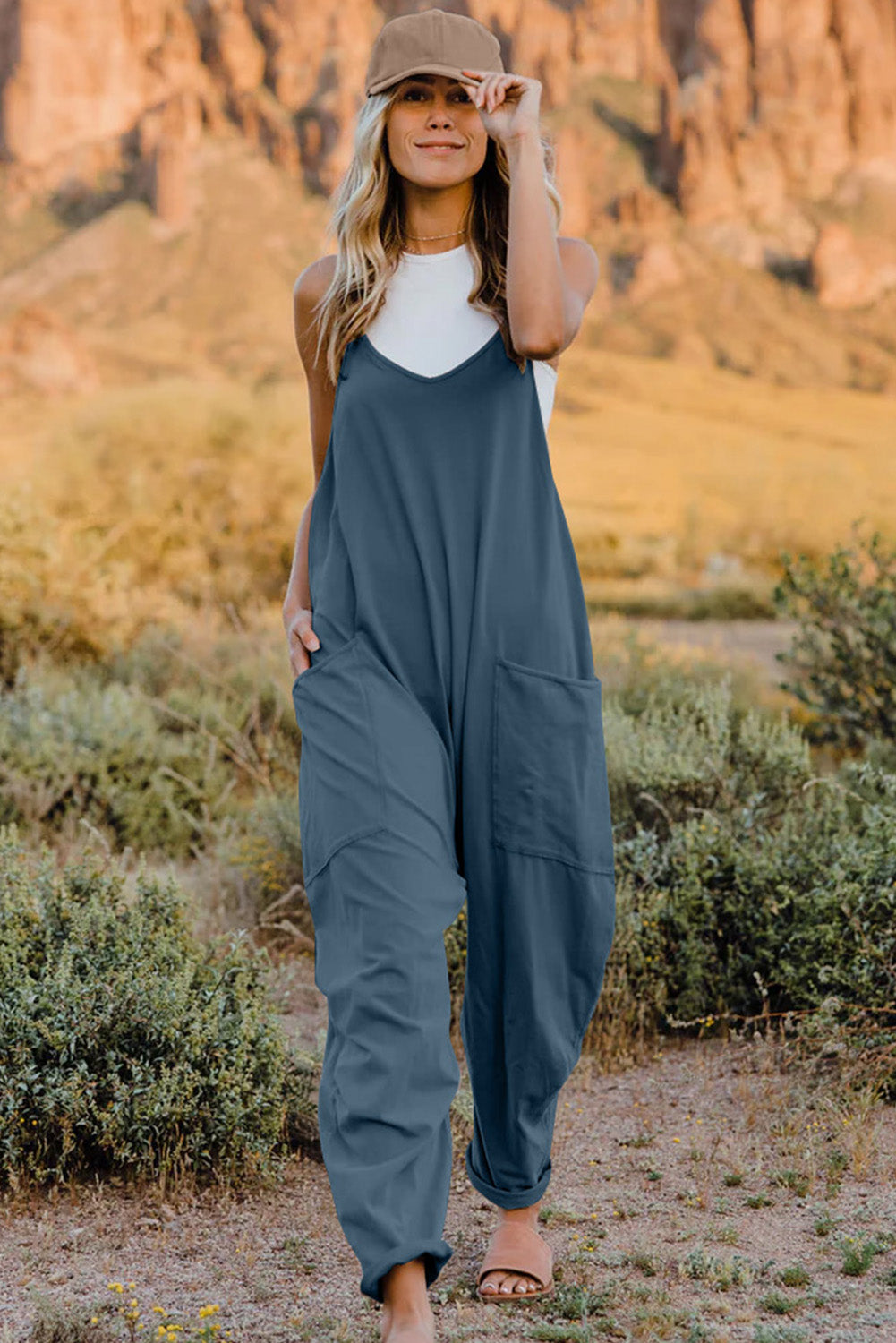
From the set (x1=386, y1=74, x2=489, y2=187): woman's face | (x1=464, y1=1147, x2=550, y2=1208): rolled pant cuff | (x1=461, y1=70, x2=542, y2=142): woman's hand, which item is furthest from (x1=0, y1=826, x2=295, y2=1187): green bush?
(x1=461, y1=70, x2=542, y2=142): woman's hand

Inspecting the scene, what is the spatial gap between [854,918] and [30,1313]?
2227 millimetres

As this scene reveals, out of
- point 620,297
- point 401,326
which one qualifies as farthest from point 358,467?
point 620,297

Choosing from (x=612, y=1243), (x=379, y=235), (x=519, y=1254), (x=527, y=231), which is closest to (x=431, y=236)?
(x=379, y=235)

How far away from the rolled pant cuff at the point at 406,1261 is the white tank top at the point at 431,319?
1337mm

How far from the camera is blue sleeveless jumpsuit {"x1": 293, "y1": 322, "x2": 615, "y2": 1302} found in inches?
87.2

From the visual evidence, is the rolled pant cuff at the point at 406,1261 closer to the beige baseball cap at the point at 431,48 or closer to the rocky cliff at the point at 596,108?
the beige baseball cap at the point at 431,48

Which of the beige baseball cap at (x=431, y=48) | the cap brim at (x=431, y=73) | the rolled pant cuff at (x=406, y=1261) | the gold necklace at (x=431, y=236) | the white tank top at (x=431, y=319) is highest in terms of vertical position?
the beige baseball cap at (x=431, y=48)

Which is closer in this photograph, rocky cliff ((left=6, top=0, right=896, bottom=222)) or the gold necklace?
the gold necklace

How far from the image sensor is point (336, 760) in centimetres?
231

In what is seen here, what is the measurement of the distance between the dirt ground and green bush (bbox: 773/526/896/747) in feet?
10.0

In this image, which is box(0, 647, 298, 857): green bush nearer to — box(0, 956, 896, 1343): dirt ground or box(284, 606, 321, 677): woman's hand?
box(0, 956, 896, 1343): dirt ground

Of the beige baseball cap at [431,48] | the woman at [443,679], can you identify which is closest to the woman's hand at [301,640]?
the woman at [443,679]

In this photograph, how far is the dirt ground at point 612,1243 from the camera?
8.30 ft

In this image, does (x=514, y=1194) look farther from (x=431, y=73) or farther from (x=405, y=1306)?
(x=431, y=73)
